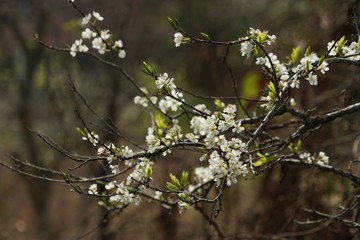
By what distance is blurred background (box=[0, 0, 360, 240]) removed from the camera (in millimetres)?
5410

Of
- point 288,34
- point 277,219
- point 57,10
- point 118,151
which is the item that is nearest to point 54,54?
point 57,10

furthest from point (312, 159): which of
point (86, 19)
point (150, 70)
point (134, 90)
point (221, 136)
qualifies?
point (134, 90)

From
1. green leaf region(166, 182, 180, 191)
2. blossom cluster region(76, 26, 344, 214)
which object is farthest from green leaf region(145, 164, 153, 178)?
green leaf region(166, 182, 180, 191)

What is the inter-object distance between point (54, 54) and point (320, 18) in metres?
3.94

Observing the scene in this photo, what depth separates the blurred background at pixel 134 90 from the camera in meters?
5.41

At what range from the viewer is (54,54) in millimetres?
7812

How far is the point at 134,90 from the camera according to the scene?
25.5 ft

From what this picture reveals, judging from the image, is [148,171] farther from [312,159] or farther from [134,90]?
[134,90]

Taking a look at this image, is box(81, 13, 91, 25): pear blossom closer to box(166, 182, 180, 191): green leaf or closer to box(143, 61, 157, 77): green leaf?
box(143, 61, 157, 77): green leaf

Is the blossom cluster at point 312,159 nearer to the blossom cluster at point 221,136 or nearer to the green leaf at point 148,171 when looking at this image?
the blossom cluster at point 221,136

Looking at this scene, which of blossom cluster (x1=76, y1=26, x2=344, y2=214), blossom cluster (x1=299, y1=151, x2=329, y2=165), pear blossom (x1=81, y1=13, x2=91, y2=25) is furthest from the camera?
pear blossom (x1=81, y1=13, x2=91, y2=25)

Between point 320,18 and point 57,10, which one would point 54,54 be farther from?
point 320,18

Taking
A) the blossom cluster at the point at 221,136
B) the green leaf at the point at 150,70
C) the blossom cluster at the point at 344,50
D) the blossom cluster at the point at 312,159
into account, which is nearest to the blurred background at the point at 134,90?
the blossom cluster at the point at 312,159

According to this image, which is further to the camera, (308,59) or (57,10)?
(57,10)
